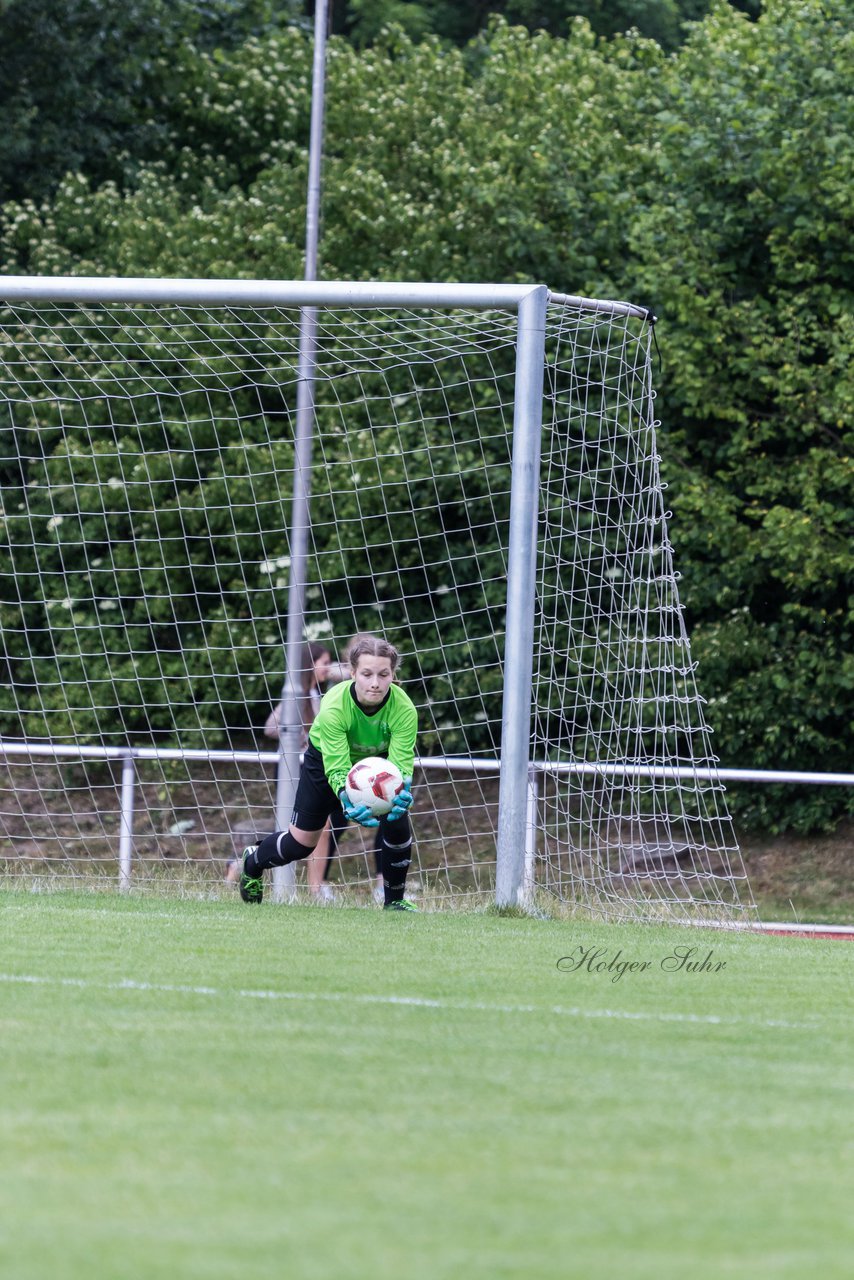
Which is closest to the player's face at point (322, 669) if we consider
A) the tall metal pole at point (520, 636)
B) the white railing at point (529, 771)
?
the white railing at point (529, 771)

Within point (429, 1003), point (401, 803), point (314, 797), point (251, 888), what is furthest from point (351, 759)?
point (429, 1003)

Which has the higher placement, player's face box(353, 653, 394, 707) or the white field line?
player's face box(353, 653, 394, 707)

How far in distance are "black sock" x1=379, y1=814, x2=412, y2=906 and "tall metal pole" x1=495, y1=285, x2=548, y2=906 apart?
433 millimetres

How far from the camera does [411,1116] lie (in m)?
3.63

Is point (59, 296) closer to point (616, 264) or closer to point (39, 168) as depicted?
point (616, 264)

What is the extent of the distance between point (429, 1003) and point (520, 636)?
3399 millimetres

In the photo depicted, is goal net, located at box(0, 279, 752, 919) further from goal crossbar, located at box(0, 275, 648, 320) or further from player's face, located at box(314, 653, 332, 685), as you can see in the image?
goal crossbar, located at box(0, 275, 648, 320)

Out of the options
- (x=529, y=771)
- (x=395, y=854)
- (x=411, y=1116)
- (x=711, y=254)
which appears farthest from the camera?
(x=711, y=254)

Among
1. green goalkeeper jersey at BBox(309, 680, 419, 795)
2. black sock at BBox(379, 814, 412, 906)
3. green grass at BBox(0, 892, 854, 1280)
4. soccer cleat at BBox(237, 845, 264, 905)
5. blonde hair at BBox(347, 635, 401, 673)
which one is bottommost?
green grass at BBox(0, 892, 854, 1280)

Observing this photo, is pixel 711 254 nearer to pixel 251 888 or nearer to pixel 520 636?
pixel 520 636

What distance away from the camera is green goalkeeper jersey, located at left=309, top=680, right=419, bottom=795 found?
26.5 ft

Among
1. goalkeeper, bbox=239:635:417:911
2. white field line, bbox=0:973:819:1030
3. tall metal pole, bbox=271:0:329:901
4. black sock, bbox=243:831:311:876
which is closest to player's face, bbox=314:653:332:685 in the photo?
tall metal pole, bbox=271:0:329:901

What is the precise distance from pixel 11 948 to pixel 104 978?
80 cm

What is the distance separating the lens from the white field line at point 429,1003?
5064 millimetres
